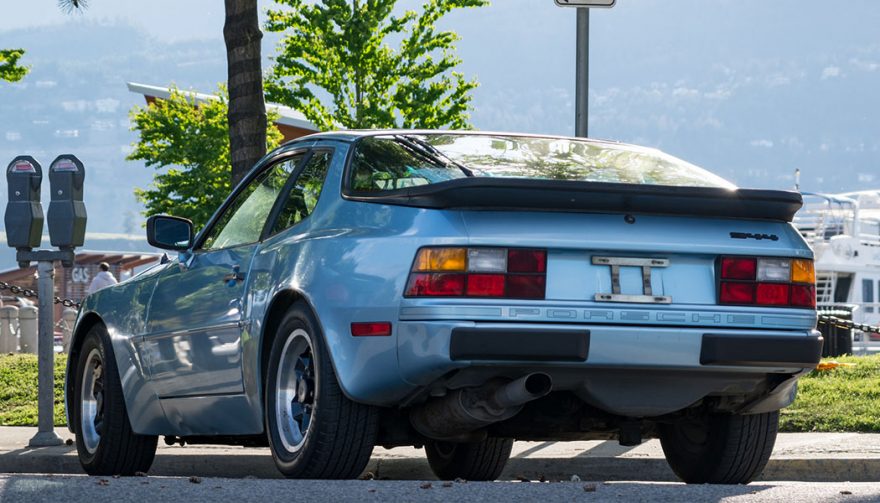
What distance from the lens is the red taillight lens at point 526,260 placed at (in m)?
5.63

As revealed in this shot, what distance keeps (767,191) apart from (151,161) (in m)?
41.0

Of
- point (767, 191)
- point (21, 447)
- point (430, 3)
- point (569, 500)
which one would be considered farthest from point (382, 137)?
point (430, 3)

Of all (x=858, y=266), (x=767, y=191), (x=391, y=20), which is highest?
(x=391, y=20)

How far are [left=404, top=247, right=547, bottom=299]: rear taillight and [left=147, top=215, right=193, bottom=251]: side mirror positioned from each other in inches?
96.2

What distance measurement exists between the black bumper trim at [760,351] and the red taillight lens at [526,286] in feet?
2.19

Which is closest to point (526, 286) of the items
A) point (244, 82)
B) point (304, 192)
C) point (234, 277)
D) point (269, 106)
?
point (304, 192)

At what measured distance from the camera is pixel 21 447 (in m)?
10.7

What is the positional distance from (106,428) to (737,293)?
12.2 feet

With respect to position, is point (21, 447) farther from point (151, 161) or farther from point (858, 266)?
point (858, 266)

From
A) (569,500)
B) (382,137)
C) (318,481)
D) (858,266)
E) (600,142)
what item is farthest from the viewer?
(858,266)

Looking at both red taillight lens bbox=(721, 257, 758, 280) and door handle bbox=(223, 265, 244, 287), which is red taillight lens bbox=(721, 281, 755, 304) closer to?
red taillight lens bbox=(721, 257, 758, 280)

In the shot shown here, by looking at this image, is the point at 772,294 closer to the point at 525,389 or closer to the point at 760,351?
the point at 760,351

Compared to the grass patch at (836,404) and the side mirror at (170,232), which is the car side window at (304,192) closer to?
the side mirror at (170,232)

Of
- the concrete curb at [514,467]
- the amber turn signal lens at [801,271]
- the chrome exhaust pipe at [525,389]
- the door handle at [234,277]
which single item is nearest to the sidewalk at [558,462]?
the concrete curb at [514,467]
